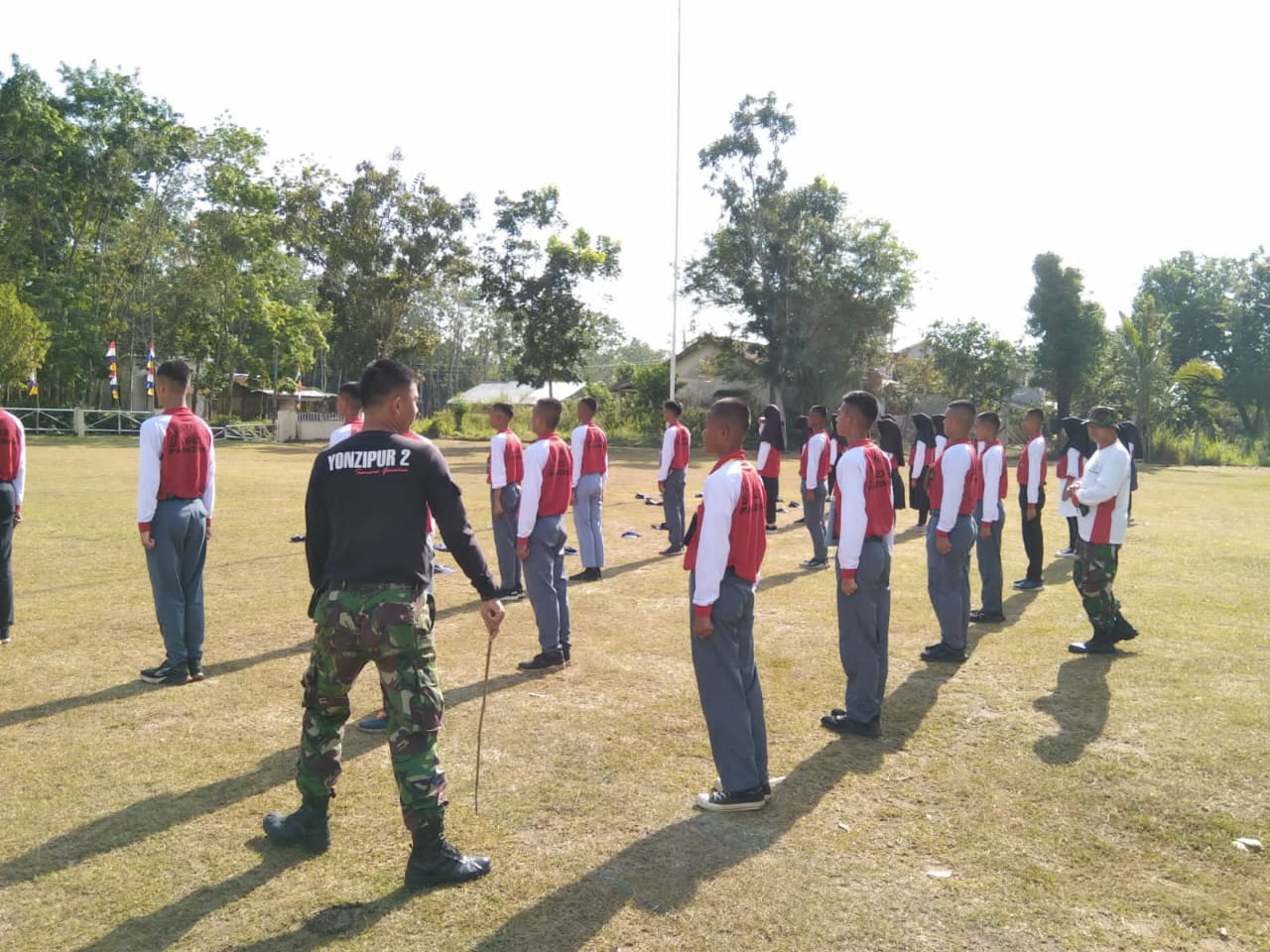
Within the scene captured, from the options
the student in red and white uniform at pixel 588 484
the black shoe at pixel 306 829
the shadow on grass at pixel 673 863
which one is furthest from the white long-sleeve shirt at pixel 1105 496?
the black shoe at pixel 306 829

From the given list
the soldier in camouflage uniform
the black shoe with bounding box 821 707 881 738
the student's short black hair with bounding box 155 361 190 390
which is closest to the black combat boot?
the soldier in camouflage uniform

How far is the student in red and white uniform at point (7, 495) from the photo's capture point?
7.66m

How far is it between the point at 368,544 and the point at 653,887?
197 centimetres

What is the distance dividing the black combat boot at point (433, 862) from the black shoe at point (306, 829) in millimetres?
542

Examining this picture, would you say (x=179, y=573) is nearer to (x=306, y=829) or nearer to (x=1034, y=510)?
(x=306, y=829)

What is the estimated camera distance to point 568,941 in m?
3.64

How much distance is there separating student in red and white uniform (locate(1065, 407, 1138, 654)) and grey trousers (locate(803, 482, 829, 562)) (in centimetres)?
454

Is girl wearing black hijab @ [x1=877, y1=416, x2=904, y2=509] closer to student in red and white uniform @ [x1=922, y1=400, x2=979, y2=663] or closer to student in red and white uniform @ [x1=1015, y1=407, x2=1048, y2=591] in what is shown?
student in red and white uniform @ [x1=922, y1=400, x2=979, y2=663]

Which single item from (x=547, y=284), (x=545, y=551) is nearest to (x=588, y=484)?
(x=545, y=551)

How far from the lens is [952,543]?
7.80m

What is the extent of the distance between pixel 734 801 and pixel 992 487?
17.6ft

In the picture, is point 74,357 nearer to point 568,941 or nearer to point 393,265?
point 393,265

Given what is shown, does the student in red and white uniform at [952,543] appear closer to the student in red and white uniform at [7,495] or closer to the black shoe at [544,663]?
the black shoe at [544,663]

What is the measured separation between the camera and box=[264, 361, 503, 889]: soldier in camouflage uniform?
403cm
